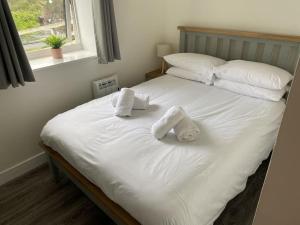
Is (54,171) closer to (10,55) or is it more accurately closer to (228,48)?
(10,55)

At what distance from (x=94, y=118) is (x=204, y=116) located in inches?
36.6

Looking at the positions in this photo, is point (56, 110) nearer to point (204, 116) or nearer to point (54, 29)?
point (54, 29)

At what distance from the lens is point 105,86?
2.66 m

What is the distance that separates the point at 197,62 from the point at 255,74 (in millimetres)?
662

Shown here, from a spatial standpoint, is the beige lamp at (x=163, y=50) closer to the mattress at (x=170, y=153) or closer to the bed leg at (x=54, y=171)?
the mattress at (x=170, y=153)

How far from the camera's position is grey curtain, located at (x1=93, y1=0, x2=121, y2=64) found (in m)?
2.28

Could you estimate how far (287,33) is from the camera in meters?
2.34

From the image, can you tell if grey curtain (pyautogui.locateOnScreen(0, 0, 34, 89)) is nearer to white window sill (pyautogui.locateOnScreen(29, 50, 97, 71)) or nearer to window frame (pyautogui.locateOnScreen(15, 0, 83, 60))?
white window sill (pyautogui.locateOnScreen(29, 50, 97, 71))

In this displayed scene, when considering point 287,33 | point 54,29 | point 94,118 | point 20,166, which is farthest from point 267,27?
point 20,166

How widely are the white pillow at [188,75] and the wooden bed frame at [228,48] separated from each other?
0.44 m

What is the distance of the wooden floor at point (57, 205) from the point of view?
172 cm

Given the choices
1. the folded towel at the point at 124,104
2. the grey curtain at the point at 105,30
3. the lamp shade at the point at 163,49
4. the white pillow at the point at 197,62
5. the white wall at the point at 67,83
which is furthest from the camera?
the lamp shade at the point at 163,49

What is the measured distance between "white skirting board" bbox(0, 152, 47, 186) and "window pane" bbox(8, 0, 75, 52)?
43.7 inches

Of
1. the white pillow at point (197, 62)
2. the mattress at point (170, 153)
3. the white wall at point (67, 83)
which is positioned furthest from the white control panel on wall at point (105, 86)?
the white pillow at point (197, 62)
